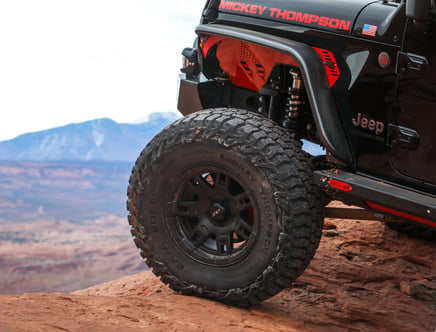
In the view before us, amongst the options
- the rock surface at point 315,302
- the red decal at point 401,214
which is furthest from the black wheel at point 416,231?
the red decal at point 401,214

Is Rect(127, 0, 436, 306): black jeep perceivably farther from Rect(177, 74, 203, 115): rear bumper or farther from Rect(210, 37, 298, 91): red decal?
Rect(177, 74, 203, 115): rear bumper

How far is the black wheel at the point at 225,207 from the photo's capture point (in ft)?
12.1

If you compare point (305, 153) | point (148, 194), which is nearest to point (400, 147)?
point (305, 153)

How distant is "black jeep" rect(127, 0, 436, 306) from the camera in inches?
143

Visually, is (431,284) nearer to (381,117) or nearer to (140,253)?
(381,117)

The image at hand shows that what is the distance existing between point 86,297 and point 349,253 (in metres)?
2.44

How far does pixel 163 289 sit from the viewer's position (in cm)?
458

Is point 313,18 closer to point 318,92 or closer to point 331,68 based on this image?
point 331,68

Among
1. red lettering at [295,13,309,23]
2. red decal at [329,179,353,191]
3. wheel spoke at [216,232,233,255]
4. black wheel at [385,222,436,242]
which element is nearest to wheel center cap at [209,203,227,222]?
wheel spoke at [216,232,233,255]

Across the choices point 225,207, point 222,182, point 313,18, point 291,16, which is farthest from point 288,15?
point 225,207

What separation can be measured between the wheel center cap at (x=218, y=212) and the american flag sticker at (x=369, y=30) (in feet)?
4.38

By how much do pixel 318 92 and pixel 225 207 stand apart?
35.0 inches

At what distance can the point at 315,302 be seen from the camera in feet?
14.4

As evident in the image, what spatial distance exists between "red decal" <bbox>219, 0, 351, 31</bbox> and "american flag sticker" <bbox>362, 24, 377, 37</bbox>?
0.11m
